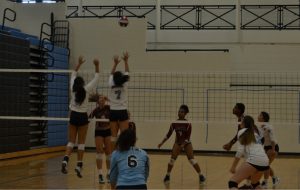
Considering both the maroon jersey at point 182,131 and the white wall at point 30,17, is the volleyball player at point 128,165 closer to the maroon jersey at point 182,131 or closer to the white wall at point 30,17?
the maroon jersey at point 182,131

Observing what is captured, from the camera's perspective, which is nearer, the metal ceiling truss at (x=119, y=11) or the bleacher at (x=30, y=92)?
the bleacher at (x=30, y=92)

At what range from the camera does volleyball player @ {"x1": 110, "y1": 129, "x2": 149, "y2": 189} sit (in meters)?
5.50

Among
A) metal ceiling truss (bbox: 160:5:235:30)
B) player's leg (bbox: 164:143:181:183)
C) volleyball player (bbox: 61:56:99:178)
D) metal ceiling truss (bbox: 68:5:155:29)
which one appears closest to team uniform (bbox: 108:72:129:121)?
volleyball player (bbox: 61:56:99:178)

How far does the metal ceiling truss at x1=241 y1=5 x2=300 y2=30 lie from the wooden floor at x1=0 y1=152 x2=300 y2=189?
504 centimetres

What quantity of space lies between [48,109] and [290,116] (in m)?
7.83

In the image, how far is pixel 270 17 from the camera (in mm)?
19281

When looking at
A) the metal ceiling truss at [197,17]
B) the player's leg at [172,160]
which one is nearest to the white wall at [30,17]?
the metal ceiling truss at [197,17]

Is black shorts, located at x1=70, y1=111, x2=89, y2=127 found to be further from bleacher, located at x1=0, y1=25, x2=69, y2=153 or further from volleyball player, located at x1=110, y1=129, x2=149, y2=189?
bleacher, located at x1=0, y1=25, x2=69, y2=153

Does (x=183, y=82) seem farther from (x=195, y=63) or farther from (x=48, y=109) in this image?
(x=48, y=109)

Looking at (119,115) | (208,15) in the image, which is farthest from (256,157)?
(208,15)

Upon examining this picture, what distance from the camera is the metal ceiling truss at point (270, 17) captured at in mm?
19000

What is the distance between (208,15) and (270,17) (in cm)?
221

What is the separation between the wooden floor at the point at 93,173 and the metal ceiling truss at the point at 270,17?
5039mm

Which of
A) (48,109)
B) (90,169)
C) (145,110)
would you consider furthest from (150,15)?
(90,169)
